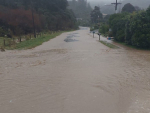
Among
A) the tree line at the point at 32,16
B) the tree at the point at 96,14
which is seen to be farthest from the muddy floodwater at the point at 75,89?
the tree at the point at 96,14

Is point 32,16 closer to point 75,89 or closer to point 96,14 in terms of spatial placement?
point 75,89

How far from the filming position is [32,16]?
32688mm

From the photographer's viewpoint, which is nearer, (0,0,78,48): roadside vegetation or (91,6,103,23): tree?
(0,0,78,48): roadside vegetation

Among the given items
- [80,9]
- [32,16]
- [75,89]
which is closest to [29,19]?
[32,16]

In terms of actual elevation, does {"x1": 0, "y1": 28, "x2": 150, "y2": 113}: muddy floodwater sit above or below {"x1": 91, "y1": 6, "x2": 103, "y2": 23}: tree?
below

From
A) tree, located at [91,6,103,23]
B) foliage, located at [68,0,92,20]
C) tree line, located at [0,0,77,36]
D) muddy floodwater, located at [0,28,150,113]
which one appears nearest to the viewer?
muddy floodwater, located at [0,28,150,113]

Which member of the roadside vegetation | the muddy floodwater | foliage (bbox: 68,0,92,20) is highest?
foliage (bbox: 68,0,92,20)

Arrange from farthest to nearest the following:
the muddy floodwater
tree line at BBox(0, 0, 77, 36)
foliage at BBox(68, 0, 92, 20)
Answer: foliage at BBox(68, 0, 92, 20) → tree line at BBox(0, 0, 77, 36) → the muddy floodwater

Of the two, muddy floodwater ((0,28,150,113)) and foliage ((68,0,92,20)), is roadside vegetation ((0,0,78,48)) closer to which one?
muddy floodwater ((0,28,150,113))

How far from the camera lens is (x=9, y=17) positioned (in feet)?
127

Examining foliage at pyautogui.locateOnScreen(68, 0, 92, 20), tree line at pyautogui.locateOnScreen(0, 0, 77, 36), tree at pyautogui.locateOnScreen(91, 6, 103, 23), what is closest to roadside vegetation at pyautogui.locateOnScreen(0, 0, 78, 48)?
tree line at pyautogui.locateOnScreen(0, 0, 77, 36)

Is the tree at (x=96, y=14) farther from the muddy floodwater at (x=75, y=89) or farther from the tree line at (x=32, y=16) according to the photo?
the muddy floodwater at (x=75, y=89)

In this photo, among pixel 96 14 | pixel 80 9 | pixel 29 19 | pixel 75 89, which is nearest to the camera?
pixel 75 89

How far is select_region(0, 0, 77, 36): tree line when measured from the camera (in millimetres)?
38500
